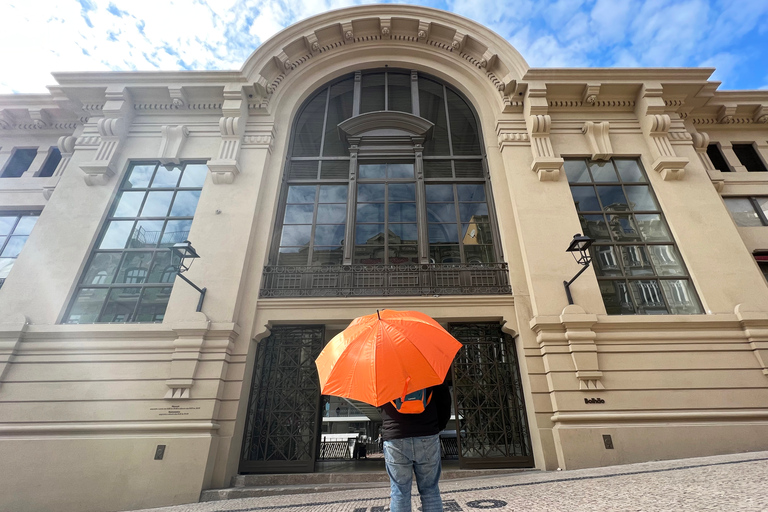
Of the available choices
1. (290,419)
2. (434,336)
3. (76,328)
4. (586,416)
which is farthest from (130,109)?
(586,416)

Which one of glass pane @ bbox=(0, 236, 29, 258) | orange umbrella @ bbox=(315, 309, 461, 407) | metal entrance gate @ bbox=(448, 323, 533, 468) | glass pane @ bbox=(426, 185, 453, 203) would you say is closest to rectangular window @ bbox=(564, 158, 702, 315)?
metal entrance gate @ bbox=(448, 323, 533, 468)

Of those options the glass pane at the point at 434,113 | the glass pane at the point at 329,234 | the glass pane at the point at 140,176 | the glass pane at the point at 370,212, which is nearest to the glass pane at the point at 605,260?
the glass pane at the point at 434,113

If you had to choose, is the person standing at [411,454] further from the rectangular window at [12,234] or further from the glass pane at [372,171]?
the rectangular window at [12,234]

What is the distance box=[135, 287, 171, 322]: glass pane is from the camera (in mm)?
8000

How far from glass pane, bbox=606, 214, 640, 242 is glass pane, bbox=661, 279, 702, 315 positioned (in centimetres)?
126

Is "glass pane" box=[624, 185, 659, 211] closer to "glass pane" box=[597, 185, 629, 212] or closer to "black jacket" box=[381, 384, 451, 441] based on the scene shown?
"glass pane" box=[597, 185, 629, 212]

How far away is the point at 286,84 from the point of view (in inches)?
431

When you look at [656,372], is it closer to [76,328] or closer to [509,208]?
[509,208]

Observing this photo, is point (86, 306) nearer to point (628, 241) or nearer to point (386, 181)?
point (386, 181)

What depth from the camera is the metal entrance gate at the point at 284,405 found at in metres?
7.20

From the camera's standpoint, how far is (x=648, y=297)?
26.6 ft

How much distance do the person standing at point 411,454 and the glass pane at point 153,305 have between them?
7.04 m

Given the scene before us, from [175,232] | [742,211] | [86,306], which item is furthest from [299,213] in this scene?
[742,211]

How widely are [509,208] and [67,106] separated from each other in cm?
1291
